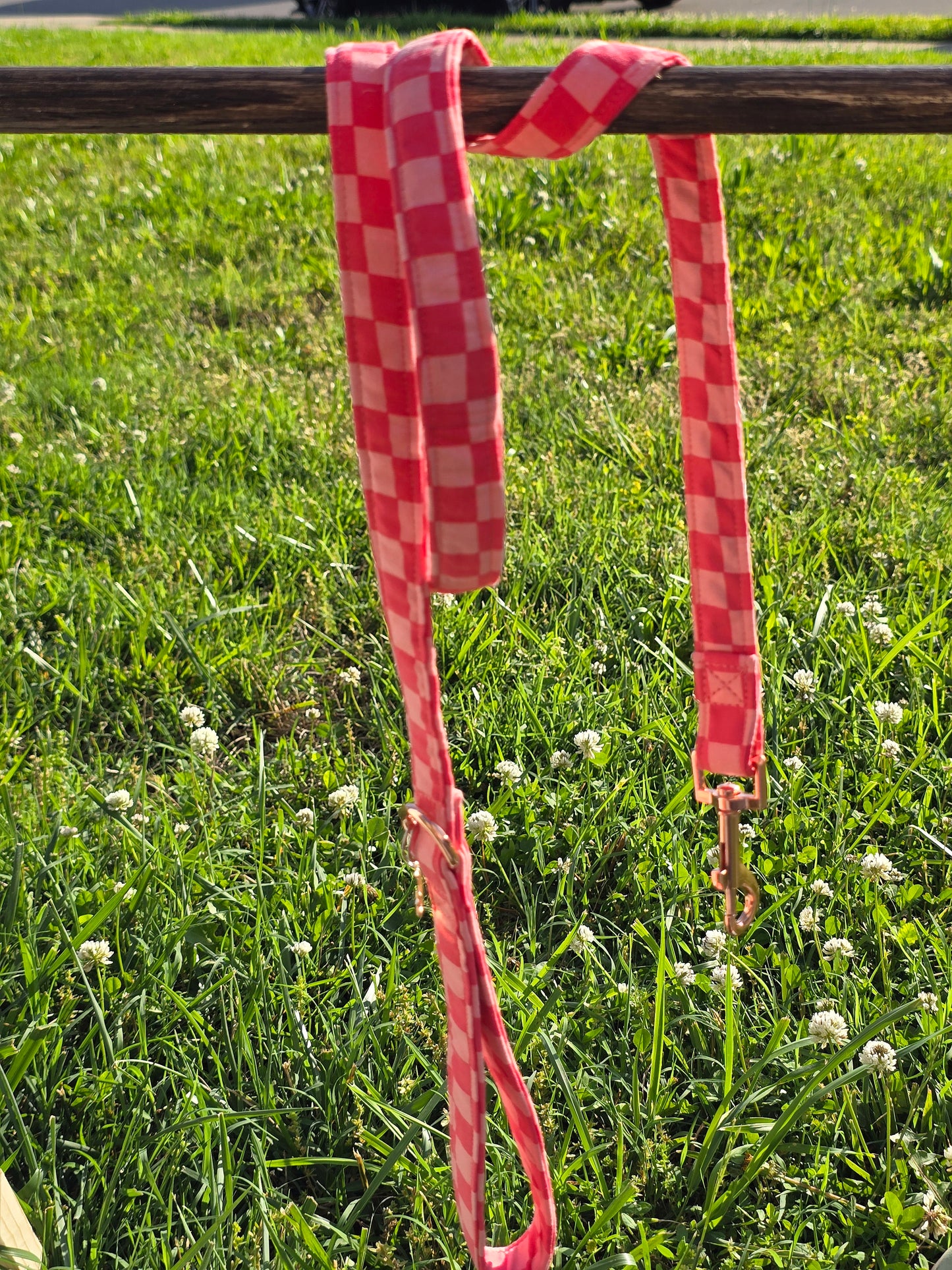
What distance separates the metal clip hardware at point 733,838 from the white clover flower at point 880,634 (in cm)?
128

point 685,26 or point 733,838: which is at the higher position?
point 685,26

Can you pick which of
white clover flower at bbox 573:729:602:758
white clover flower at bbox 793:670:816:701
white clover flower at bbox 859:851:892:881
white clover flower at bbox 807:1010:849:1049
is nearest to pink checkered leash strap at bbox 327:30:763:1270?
white clover flower at bbox 807:1010:849:1049

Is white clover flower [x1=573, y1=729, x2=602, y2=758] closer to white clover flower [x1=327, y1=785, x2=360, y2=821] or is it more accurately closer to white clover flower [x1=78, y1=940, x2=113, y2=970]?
white clover flower [x1=327, y1=785, x2=360, y2=821]

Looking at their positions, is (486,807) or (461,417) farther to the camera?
(486,807)

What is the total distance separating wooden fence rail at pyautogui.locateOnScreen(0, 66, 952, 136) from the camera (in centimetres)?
96

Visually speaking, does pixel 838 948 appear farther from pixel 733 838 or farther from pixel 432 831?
pixel 432 831

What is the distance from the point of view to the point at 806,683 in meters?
2.40

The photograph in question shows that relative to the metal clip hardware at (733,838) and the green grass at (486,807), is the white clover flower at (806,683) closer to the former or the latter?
the green grass at (486,807)

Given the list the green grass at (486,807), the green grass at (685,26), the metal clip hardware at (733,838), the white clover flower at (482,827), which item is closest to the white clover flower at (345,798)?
the green grass at (486,807)

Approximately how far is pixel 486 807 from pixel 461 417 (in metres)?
1.53

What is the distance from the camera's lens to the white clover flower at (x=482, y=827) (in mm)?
2076

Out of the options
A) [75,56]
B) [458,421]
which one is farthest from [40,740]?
[75,56]

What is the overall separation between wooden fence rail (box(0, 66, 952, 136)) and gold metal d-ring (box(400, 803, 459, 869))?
0.60 meters

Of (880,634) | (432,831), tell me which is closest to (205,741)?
(432,831)
